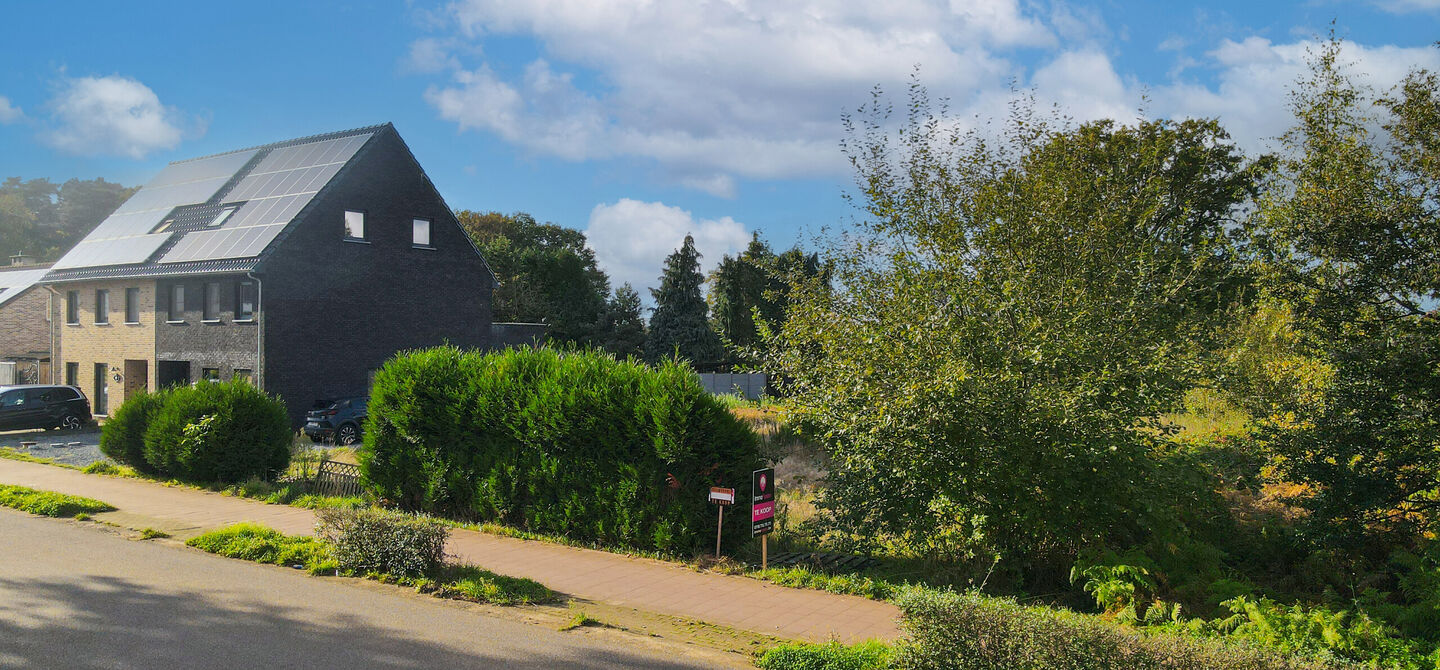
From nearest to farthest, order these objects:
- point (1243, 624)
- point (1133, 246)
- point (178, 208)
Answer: point (1243, 624) < point (1133, 246) < point (178, 208)

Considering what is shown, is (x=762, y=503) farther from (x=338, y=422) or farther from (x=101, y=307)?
(x=101, y=307)

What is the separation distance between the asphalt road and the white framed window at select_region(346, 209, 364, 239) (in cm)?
2047

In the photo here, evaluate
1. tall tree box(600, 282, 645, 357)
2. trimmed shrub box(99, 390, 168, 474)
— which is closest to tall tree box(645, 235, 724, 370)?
tall tree box(600, 282, 645, 357)

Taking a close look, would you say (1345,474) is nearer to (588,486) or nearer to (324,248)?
(588,486)

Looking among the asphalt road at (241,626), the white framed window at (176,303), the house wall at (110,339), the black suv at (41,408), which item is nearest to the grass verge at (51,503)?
the asphalt road at (241,626)

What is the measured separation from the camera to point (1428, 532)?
9.30m

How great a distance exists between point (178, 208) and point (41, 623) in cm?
3012

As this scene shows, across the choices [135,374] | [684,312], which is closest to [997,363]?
[135,374]

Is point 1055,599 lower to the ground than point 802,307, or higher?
lower

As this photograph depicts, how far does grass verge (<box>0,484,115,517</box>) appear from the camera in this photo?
13.5 m

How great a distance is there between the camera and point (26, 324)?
39.6 metres

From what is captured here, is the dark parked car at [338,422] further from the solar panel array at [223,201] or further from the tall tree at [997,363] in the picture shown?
the tall tree at [997,363]

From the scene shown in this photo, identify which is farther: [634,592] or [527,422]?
[527,422]

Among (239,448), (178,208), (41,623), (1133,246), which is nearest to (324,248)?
(178,208)
